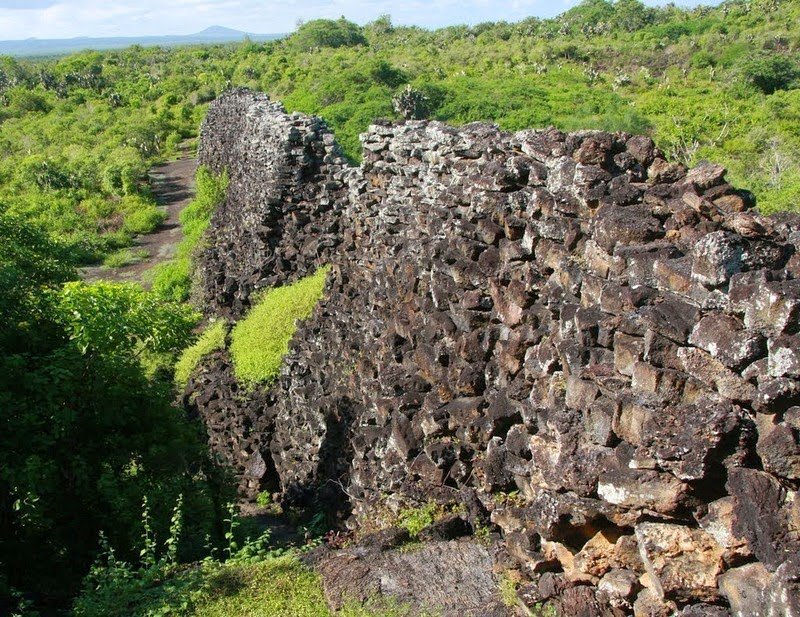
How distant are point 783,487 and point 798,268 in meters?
1.64

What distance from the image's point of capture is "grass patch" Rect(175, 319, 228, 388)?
52.9 ft

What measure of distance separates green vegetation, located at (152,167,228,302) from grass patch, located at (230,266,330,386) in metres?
7.42

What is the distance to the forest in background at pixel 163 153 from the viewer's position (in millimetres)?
8492

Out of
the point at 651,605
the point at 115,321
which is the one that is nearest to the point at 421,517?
the point at 651,605

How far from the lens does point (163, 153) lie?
4897 cm

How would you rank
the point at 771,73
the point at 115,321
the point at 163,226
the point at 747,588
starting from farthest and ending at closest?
1. the point at 771,73
2. the point at 163,226
3. the point at 115,321
4. the point at 747,588

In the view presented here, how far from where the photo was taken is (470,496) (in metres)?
7.77

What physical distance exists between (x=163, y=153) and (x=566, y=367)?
154ft

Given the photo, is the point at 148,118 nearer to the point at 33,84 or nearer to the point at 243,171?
the point at 33,84

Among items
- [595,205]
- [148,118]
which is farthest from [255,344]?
[148,118]

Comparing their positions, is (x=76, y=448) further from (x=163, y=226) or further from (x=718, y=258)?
(x=163, y=226)

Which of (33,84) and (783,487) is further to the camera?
(33,84)

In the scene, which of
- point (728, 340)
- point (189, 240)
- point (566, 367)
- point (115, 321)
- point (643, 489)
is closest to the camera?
point (728, 340)

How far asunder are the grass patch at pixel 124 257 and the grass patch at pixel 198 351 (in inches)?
487
